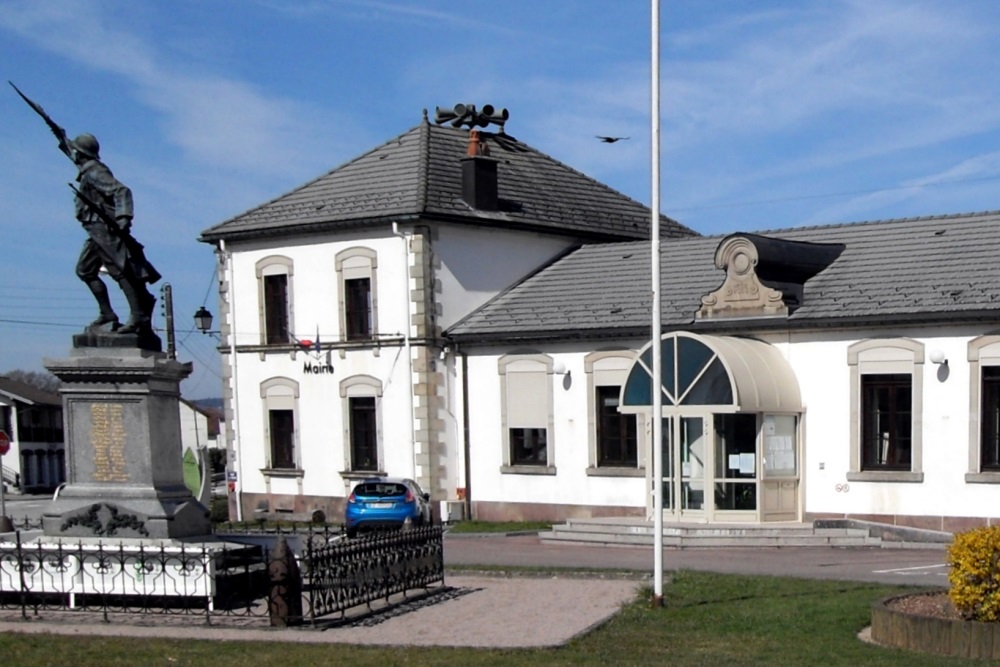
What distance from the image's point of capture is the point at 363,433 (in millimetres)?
32125

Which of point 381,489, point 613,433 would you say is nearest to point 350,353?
point 381,489

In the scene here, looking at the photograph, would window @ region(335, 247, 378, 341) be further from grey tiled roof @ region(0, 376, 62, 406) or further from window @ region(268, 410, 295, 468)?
grey tiled roof @ region(0, 376, 62, 406)

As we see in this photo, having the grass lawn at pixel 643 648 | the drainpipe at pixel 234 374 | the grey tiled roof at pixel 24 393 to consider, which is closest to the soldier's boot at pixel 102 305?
the grass lawn at pixel 643 648

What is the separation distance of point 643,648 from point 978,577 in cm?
315

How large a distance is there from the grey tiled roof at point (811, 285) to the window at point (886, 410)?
686 mm

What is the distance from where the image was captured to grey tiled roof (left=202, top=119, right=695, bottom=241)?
31.6 metres

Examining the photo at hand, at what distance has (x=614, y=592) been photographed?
17.3m

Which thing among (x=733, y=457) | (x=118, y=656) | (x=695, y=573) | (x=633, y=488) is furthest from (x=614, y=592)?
(x=633, y=488)

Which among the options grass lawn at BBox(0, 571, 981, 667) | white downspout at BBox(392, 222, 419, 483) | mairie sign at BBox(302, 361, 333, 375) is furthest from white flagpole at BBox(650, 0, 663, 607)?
mairie sign at BBox(302, 361, 333, 375)

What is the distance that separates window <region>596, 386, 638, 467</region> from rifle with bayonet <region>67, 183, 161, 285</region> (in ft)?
48.3

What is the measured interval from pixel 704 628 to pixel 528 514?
640 inches

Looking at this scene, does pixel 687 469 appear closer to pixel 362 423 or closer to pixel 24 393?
pixel 362 423

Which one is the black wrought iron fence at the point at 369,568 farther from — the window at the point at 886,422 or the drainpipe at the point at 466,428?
the drainpipe at the point at 466,428

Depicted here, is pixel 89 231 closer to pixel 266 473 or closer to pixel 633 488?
pixel 633 488
